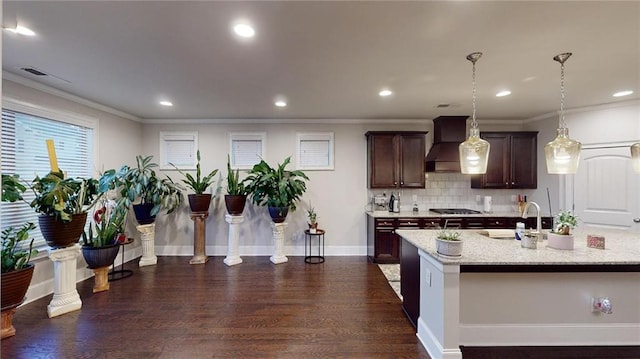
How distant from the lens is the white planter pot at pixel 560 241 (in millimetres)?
2639

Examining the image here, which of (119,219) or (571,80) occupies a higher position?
(571,80)

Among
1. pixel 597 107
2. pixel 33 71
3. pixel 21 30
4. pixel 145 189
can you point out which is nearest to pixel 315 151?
pixel 145 189

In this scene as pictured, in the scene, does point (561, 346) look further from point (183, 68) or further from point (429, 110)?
point (183, 68)

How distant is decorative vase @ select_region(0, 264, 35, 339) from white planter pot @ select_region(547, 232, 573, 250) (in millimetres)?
5017

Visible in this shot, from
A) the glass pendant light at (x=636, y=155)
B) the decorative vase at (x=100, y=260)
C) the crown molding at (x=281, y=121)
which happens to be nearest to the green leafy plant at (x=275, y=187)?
the crown molding at (x=281, y=121)

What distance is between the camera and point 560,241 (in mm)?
2676

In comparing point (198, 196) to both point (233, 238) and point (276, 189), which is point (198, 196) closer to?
point (233, 238)

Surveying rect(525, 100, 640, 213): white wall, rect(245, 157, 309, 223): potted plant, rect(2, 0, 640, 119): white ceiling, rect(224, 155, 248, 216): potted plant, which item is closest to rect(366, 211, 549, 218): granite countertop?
rect(525, 100, 640, 213): white wall

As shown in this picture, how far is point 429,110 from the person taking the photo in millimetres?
4855

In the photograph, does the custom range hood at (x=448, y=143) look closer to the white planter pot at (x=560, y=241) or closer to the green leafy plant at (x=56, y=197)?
the white planter pot at (x=560, y=241)

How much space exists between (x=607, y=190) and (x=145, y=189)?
23.1 feet

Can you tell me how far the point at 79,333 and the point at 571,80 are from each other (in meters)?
5.95

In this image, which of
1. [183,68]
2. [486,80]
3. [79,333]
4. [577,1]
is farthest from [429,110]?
[79,333]

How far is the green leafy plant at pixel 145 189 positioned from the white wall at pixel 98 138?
0.31 metres
